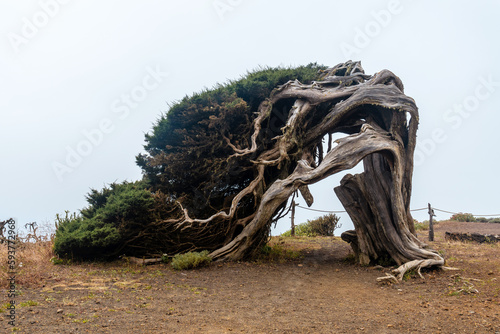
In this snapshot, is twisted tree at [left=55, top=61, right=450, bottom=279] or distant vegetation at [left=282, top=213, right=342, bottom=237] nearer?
twisted tree at [left=55, top=61, right=450, bottom=279]

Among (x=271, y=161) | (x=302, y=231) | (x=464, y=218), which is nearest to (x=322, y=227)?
(x=302, y=231)

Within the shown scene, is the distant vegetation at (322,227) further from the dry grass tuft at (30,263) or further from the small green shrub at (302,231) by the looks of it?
the dry grass tuft at (30,263)

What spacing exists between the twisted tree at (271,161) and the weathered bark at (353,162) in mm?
29

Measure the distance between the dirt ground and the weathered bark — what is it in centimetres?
83

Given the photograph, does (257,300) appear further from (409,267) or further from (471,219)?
(471,219)

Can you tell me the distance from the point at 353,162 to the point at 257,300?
4.34 m

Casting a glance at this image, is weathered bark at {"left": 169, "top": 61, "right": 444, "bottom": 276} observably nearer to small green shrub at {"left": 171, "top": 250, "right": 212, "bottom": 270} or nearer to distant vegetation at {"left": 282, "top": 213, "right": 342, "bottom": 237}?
small green shrub at {"left": 171, "top": 250, "right": 212, "bottom": 270}

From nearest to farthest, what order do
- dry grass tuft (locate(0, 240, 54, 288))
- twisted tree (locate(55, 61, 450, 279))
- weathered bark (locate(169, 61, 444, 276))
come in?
1. dry grass tuft (locate(0, 240, 54, 288))
2. weathered bark (locate(169, 61, 444, 276))
3. twisted tree (locate(55, 61, 450, 279))

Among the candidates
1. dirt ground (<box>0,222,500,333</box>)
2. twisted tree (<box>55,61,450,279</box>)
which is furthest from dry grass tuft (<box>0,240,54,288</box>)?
twisted tree (<box>55,61,450,279</box>)

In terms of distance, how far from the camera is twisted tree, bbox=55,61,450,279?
9.60 meters

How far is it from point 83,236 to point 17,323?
15.3 ft

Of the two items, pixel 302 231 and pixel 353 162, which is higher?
pixel 353 162

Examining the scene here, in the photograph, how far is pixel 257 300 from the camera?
6.52m

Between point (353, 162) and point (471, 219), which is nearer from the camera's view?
point (353, 162)
